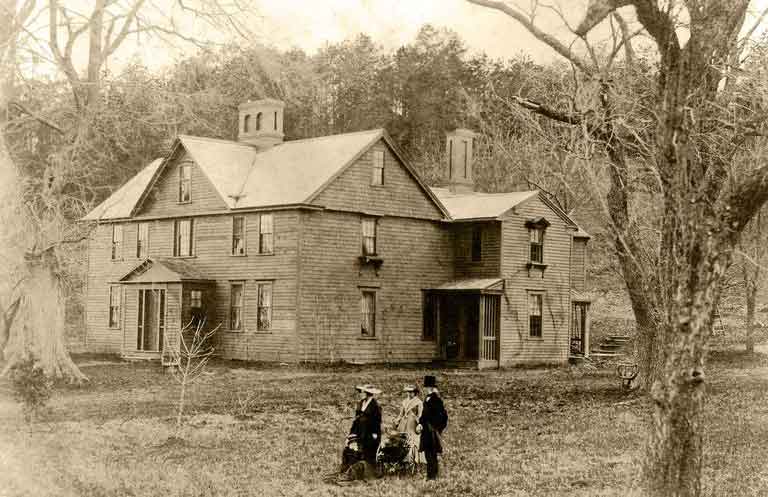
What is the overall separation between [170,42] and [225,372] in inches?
497

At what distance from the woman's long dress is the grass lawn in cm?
66

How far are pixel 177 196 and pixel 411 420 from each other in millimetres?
23948

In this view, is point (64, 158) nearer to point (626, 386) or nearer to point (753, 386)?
point (626, 386)

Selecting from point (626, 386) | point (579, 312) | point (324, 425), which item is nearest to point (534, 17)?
point (324, 425)

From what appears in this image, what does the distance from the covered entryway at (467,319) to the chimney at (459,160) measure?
629 cm

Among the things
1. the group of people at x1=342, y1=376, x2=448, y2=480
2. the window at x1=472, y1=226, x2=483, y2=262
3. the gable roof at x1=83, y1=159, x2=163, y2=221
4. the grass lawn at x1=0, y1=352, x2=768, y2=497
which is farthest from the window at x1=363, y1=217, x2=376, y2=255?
the group of people at x1=342, y1=376, x2=448, y2=480

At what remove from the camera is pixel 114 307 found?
39219 millimetres

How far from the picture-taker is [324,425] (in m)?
19.4

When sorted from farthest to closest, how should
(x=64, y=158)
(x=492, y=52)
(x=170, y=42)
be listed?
1. (x=492, y=52)
2. (x=64, y=158)
3. (x=170, y=42)

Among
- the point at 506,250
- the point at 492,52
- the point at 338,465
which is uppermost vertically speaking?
the point at 492,52

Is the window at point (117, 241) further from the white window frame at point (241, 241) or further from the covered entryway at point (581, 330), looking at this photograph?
the covered entryway at point (581, 330)

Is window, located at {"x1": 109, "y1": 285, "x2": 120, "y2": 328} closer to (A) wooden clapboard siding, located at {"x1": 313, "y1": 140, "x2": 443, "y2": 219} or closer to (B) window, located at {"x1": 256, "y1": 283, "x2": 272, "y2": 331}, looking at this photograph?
(B) window, located at {"x1": 256, "y1": 283, "x2": 272, "y2": 331}

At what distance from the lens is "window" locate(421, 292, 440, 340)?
120ft

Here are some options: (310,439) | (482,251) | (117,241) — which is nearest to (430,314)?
(482,251)
